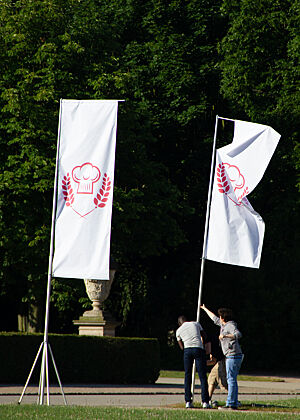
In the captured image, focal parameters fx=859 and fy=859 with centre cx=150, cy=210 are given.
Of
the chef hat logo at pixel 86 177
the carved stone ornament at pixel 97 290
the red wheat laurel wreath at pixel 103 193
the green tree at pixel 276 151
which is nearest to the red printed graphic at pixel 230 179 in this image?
the red wheat laurel wreath at pixel 103 193

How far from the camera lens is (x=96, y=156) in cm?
1459

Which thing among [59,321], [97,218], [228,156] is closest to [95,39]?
[59,321]

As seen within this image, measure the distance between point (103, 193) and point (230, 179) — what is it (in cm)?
315

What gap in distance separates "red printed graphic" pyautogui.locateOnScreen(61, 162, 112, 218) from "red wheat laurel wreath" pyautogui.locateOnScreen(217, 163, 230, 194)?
2.89 m

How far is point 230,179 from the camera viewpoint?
16547 mm

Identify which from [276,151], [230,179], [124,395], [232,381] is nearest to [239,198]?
[230,179]

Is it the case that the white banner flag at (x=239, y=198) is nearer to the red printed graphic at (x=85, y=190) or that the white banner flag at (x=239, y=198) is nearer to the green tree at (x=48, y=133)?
the red printed graphic at (x=85, y=190)

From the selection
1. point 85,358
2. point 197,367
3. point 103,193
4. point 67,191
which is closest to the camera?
point 103,193

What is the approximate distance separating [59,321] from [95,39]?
1258 cm

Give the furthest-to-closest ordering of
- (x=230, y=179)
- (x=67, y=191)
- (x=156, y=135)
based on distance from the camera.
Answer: (x=156, y=135) < (x=230, y=179) < (x=67, y=191)

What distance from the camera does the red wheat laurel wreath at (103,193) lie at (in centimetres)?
1442

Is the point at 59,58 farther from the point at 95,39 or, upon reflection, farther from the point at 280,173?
the point at 280,173

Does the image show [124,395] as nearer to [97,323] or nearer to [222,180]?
[222,180]

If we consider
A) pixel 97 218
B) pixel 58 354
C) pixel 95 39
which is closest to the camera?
pixel 97 218
